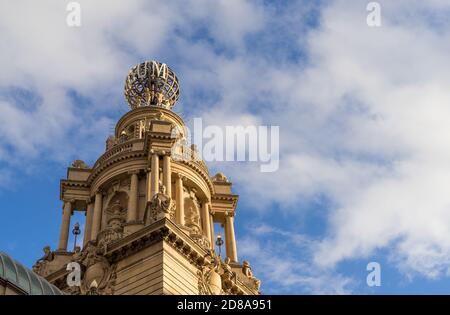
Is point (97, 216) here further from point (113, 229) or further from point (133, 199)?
point (113, 229)

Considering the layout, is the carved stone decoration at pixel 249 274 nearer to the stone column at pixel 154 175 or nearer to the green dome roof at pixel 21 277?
the stone column at pixel 154 175

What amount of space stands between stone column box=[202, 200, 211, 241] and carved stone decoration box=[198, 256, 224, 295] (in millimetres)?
8693

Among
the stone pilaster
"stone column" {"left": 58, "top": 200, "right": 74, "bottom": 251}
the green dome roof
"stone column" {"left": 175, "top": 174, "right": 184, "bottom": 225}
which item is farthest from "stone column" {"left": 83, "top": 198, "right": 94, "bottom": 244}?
the green dome roof

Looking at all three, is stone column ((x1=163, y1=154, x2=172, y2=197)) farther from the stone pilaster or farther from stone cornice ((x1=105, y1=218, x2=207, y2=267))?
stone cornice ((x1=105, y1=218, x2=207, y2=267))

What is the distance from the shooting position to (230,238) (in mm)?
55812

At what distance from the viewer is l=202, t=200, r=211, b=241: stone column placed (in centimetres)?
5222

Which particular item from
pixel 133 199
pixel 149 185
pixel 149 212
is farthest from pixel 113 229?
pixel 149 212

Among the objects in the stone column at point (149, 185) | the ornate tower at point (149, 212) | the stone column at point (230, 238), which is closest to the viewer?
the ornate tower at point (149, 212)

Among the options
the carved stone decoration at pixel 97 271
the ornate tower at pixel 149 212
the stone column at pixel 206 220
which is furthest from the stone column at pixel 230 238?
the carved stone decoration at pixel 97 271

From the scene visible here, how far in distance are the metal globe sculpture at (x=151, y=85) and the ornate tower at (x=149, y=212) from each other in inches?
3.4

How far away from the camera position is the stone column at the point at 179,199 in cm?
4869
